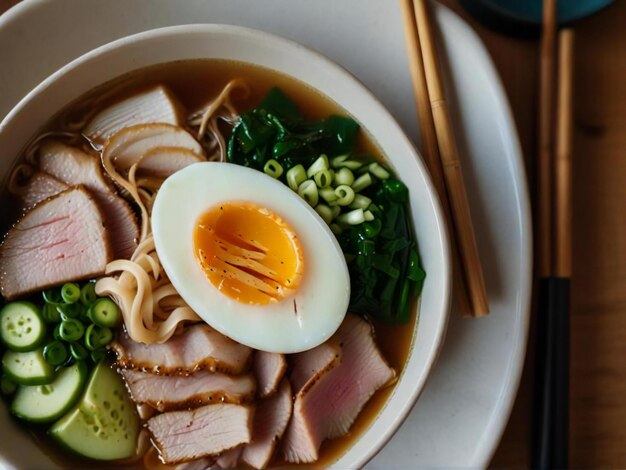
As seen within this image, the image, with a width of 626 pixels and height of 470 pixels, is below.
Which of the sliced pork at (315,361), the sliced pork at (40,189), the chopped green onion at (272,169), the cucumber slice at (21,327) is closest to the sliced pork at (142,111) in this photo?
the sliced pork at (40,189)

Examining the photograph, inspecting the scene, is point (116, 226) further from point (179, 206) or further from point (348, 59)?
point (348, 59)

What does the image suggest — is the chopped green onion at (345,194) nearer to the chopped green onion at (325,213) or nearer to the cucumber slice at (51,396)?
the chopped green onion at (325,213)

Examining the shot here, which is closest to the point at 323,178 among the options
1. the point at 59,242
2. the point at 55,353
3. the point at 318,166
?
the point at 318,166

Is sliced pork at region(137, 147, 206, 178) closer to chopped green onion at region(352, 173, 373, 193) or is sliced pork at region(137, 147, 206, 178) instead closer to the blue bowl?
chopped green onion at region(352, 173, 373, 193)

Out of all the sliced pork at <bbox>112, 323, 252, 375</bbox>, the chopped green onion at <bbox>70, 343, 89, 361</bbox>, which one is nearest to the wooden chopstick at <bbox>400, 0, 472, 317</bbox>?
the sliced pork at <bbox>112, 323, 252, 375</bbox>

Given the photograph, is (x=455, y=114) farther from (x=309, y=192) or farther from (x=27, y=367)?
(x=27, y=367)
